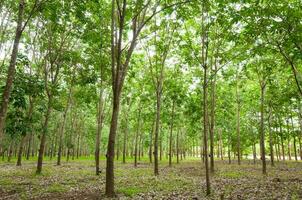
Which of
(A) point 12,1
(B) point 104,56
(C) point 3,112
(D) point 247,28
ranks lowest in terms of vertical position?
(C) point 3,112

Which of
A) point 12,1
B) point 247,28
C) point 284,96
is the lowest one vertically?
point 284,96

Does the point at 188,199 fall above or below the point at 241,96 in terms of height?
below

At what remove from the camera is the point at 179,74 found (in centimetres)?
3241

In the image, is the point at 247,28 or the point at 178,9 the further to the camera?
the point at 178,9

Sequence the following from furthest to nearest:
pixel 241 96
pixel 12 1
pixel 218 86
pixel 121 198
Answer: pixel 241 96
pixel 218 86
pixel 12 1
pixel 121 198

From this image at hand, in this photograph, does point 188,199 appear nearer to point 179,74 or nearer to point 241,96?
point 179,74

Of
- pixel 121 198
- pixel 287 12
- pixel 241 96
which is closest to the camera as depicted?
pixel 287 12

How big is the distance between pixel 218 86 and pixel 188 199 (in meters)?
26.3

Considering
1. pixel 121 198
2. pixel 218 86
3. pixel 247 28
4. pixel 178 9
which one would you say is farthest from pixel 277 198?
pixel 218 86

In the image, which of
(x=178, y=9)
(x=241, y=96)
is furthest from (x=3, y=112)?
(x=241, y=96)

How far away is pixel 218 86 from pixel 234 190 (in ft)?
76.8

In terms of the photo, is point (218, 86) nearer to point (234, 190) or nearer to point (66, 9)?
point (234, 190)

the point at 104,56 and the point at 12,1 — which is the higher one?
the point at 12,1

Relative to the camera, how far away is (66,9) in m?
15.3
